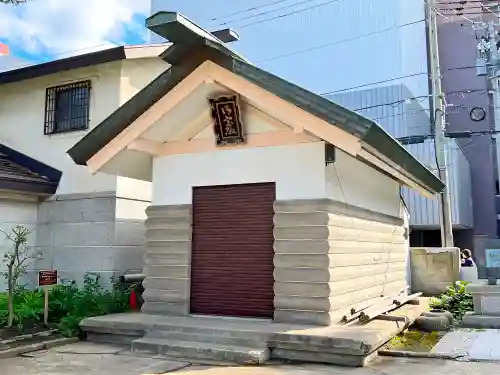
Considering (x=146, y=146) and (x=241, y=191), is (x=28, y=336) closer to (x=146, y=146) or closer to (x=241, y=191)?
(x=146, y=146)

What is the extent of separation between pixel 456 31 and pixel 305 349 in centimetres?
2317

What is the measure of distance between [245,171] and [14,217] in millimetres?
6050

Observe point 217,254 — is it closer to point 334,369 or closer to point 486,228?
point 334,369

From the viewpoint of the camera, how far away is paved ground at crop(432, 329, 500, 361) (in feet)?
23.2

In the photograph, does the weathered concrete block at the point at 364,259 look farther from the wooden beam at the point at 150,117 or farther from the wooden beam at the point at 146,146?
the wooden beam at the point at 146,146

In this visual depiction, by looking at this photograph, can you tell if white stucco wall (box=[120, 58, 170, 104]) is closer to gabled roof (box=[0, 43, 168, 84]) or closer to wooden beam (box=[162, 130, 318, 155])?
gabled roof (box=[0, 43, 168, 84])

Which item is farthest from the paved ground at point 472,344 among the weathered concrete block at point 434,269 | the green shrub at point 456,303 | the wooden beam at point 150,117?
the wooden beam at point 150,117

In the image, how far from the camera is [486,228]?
23.7 metres

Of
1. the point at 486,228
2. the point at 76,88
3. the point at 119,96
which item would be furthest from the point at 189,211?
the point at 486,228

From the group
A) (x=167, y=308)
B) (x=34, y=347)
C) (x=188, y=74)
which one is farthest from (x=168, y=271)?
(x=188, y=74)

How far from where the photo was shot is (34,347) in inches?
304

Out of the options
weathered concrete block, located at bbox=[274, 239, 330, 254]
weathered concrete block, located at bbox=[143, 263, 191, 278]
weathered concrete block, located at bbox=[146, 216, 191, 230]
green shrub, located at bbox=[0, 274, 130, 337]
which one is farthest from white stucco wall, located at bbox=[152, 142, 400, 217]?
green shrub, located at bbox=[0, 274, 130, 337]

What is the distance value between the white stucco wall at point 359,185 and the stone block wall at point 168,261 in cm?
254

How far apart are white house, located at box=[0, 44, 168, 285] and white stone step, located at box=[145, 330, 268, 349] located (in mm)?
3518
